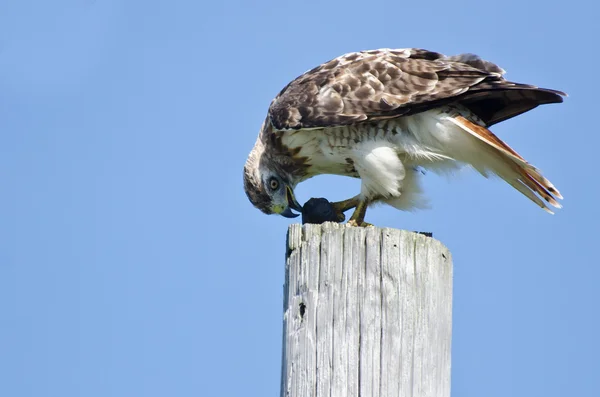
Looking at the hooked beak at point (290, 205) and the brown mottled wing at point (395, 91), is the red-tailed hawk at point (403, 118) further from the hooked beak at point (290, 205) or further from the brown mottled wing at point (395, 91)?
the hooked beak at point (290, 205)

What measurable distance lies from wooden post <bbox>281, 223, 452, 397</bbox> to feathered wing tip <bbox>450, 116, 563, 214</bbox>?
2.28 m

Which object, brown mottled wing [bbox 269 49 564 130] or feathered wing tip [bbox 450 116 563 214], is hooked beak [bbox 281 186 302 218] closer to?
brown mottled wing [bbox 269 49 564 130]

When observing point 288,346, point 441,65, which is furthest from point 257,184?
point 288,346

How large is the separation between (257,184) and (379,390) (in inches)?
154

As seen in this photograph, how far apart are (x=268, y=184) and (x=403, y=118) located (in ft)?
4.62

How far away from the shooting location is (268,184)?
278 inches

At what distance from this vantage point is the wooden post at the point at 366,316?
11.2 feet

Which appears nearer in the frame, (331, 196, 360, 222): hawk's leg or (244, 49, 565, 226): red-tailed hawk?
(244, 49, 565, 226): red-tailed hawk

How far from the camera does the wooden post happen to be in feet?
11.2

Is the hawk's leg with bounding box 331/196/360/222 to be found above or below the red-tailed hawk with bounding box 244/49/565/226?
below

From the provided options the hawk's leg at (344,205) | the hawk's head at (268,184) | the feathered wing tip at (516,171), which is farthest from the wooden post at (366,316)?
the hawk's head at (268,184)

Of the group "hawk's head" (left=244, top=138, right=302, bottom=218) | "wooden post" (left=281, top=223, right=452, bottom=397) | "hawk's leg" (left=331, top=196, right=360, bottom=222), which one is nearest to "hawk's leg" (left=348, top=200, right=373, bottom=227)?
"hawk's leg" (left=331, top=196, right=360, bottom=222)

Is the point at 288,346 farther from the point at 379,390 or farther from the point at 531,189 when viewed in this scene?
the point at 531,189

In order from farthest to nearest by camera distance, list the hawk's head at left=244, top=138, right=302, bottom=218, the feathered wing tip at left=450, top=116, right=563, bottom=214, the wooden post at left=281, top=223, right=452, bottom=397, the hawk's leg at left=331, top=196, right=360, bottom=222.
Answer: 1. the hawk's head at left=244, top=138, right=302, bottom=218
2. the hawk's leg at left=331, top=196, right=360, bottom=222
3. the feathered wing tip at left=450, top=116, right=563, bottom=214
4. the wooden post at left=281, top=223, right=452, bottom=397
